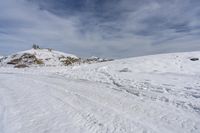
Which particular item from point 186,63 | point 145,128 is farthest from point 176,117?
point 186,63

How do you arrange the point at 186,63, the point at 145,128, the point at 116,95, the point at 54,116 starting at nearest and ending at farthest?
the point at 145,128
the point at 54,116
the point at 116,95
the point at 186,63

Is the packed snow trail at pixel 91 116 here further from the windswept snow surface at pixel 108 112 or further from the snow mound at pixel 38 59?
the snow mound at pixel 38 59

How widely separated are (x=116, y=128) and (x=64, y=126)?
1.37 metres

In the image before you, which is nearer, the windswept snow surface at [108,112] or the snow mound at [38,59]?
the windswept snow surface at [108,112]

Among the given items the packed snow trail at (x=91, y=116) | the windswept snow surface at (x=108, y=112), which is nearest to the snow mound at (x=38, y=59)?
the windswept snow surface at (x=108, y=112)

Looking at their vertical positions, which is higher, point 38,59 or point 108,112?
point 38,59

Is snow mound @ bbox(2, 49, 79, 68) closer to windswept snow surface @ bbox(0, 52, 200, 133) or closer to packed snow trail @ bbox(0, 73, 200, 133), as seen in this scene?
windswept snow surface @ bbox(0, 52, 200, 133)

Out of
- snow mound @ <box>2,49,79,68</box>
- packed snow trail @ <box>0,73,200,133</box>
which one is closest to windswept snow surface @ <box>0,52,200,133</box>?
packed snow trail @ <box>0,73,200,133</box>

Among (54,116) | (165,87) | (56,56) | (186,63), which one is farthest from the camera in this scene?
(56,56)

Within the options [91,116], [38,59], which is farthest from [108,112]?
[38,59]

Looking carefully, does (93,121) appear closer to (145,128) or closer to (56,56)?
(145,128)

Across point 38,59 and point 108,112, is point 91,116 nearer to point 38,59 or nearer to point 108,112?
point 108,112

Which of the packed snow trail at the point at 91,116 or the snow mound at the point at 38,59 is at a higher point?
the snow mound at the point at 38,59

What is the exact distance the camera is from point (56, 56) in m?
33.6
